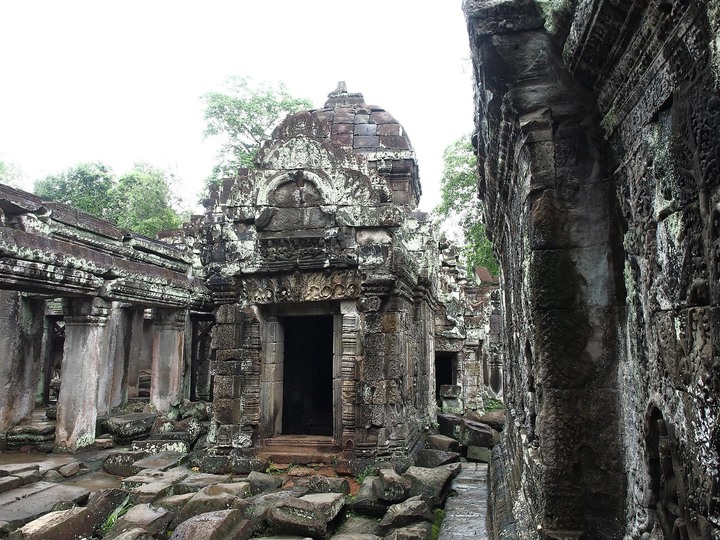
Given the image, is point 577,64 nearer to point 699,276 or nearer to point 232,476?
point 699,276

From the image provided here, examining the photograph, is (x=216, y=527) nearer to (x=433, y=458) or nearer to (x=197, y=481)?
(x=197, y=481)

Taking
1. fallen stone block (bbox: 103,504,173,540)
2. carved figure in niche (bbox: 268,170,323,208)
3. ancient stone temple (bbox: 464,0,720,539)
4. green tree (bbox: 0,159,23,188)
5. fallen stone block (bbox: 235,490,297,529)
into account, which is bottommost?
fallen stone block (bbox: 103,504,173,540)

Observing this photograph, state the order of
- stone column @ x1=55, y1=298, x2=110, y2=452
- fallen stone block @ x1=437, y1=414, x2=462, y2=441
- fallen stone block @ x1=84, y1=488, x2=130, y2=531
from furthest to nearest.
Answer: stone column @ x1=55, y1=298, x2=110, y2=452 → fallen stone block @ x1=437, y1=414, x2=462, y2=441 → fallen stone block @ x1=84, y1=488, x2=130, y2=531

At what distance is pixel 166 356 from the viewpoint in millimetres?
13336

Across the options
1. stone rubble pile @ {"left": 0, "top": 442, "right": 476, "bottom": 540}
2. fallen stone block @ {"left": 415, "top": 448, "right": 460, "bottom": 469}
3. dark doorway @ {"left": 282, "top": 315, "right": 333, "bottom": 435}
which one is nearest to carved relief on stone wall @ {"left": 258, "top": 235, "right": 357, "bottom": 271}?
dark doorway @ {"left": 282, "top": 315, "right": 333, "bottom": 435}

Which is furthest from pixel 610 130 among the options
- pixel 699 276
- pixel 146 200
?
pixel 146 200

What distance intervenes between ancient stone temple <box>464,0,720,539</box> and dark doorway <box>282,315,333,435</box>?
7108mm

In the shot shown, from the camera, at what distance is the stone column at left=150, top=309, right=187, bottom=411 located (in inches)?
523

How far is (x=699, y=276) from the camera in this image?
5.31 ft

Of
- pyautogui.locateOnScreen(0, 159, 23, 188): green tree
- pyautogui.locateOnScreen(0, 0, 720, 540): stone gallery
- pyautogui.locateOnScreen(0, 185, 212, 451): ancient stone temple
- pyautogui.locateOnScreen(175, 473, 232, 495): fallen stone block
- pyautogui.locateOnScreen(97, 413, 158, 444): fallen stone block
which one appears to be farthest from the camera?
pyautogui.locateOnScreen(0, 159, 23, 188): green tree

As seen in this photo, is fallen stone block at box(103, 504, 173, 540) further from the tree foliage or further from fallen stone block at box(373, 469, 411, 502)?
the tree foliage

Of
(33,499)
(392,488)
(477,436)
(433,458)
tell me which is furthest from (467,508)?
(33,499)

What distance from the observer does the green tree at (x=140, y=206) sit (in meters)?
26.5

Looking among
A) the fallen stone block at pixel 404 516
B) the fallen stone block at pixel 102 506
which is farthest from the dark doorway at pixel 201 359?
the fallen stone block at pixel 404 516
